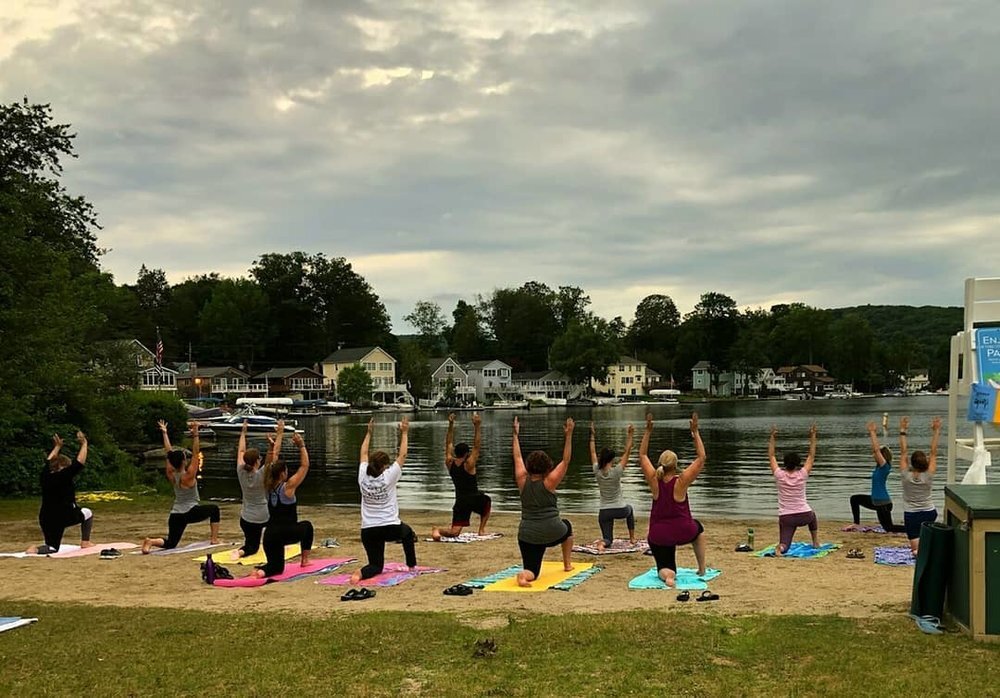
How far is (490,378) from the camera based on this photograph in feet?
496

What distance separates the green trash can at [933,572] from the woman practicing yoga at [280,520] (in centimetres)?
706

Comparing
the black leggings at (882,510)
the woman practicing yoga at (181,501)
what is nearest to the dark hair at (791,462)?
the black leggings at (882,510)

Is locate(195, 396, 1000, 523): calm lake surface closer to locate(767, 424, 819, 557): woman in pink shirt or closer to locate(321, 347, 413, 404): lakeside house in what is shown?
locate(767, 424, 819, 557): woman in pink shirt

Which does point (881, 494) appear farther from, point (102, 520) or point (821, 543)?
point (102, 520)

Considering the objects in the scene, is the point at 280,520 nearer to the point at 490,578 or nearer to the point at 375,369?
the point at 490,578

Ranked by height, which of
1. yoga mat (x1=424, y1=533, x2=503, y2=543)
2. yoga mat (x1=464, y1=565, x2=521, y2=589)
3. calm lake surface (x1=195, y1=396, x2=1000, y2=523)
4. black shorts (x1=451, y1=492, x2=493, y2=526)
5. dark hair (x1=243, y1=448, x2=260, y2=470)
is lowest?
calm lake surface (x1=195, y1=396, x2=1000, y2=523)

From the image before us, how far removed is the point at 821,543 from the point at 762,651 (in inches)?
333

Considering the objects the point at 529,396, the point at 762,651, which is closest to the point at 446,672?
the point at 762,651

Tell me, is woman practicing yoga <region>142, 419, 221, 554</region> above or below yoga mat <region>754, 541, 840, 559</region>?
above

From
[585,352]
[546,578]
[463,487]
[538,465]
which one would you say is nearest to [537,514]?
[538,465]

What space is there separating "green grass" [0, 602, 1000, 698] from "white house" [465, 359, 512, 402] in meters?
140

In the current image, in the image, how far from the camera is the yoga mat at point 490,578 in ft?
34.8

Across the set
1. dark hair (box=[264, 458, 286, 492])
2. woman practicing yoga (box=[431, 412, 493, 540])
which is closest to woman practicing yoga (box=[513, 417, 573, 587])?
dark hair (box=[264, 458, 286, 492])

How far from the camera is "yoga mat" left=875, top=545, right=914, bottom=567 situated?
1200 centimetres
